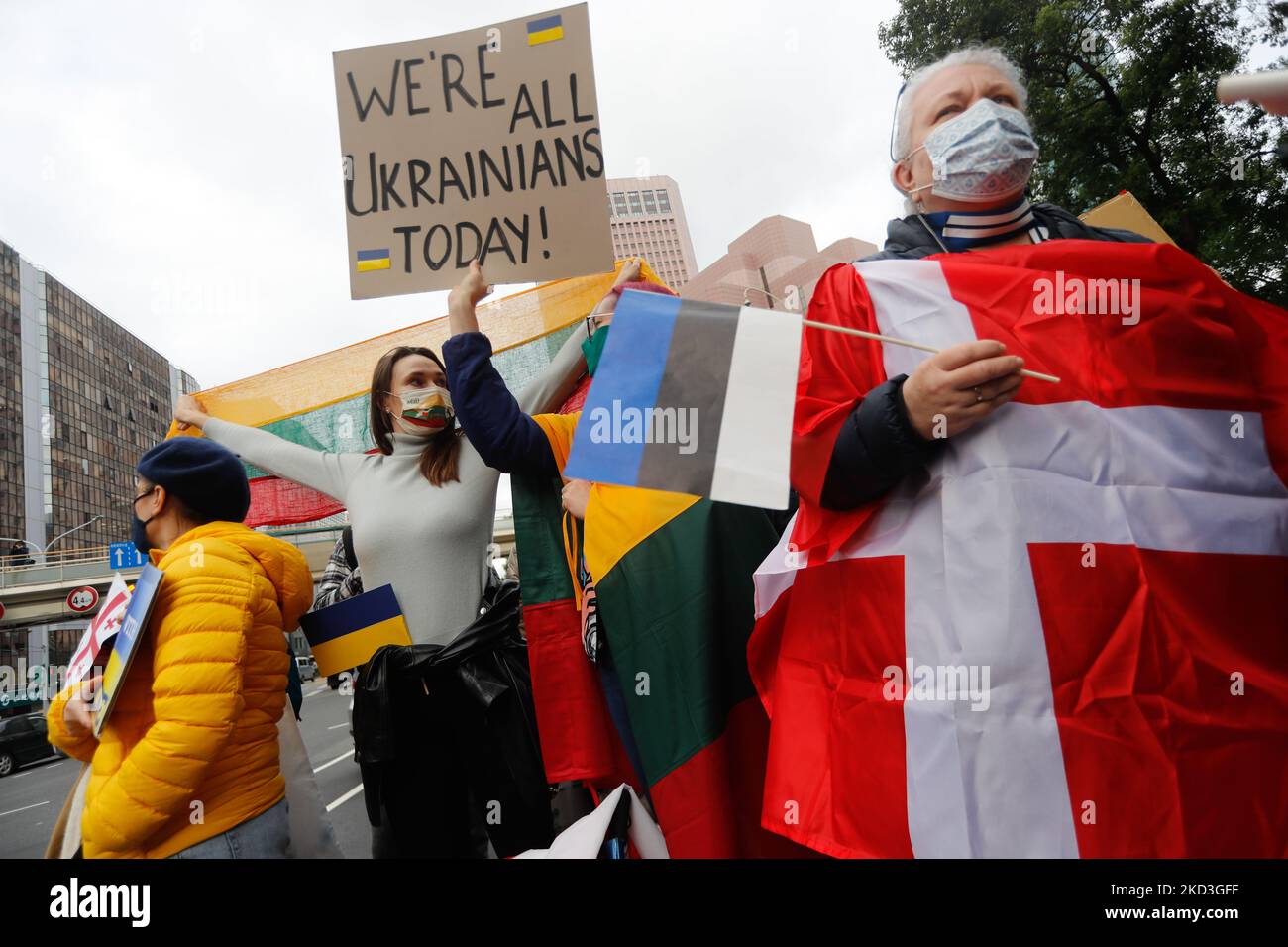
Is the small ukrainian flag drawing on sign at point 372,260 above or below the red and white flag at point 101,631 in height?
above

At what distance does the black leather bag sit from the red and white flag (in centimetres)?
64

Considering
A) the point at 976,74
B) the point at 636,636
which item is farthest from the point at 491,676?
the point at 976,74

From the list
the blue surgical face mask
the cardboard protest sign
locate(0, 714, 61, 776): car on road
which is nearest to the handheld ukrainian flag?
the cardboard protest sign

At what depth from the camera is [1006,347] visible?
1.25 metres

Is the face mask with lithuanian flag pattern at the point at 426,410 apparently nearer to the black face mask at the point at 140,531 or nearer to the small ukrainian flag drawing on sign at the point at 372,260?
the small ukrainian flag drawing on sign at the point at 372,260

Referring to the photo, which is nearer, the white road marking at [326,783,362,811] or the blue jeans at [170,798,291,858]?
the blue jeans at [170,798,291,858]

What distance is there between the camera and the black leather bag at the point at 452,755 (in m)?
2.12

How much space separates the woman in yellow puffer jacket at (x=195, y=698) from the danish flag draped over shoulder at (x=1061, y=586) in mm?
1238

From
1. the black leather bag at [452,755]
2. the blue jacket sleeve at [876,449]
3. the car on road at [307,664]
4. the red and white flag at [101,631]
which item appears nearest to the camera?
the blue jacket sleeve at [876,449]

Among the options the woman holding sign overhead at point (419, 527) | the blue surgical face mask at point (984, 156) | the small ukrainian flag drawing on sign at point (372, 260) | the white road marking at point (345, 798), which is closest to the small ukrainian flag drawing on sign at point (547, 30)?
the small ukrainian flag drawing on sign at point (372, 260)

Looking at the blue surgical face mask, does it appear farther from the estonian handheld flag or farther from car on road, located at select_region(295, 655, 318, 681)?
car on road, located at select_region(295, 655, 318, 681)

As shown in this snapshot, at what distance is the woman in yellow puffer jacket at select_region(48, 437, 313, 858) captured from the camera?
1570mm
